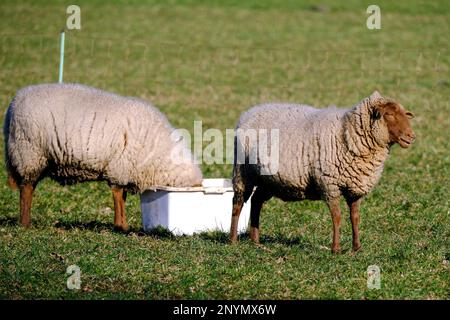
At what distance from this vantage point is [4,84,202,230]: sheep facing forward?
9766 millimetres

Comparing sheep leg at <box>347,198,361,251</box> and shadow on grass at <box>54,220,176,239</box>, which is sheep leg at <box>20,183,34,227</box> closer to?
shadow on grass at <box>54,220,176,239</box>

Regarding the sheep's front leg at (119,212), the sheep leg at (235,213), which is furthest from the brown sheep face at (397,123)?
the sheep's front leg at (119,212)

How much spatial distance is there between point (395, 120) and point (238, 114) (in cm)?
969

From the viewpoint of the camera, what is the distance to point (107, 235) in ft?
30.3

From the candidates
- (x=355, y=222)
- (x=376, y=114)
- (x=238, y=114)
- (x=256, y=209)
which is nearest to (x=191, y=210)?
(x=256, y=209)

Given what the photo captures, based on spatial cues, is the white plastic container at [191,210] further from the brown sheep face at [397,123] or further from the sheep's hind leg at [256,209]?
the brown sheep face at [397,123]

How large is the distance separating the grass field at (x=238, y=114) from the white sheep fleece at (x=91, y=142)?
2.18 ft

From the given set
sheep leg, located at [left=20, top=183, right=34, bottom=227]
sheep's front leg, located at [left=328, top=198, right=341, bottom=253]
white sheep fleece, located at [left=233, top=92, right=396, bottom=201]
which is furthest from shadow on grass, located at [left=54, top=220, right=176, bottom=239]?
sheep's front leg, located at [left=328, top=198, right=341, bottom=253]

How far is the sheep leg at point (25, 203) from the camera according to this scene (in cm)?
982

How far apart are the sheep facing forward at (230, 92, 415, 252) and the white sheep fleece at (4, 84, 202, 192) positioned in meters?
1.34

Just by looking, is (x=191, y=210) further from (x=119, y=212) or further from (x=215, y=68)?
(x=215, y=68)

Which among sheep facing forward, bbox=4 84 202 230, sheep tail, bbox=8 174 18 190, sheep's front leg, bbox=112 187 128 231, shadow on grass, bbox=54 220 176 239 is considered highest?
sheep facing forward, bbox=4 84 202 230
